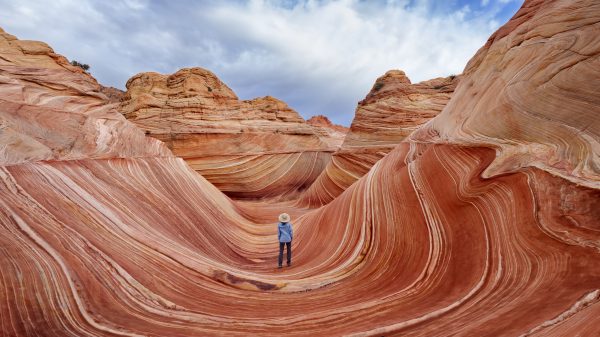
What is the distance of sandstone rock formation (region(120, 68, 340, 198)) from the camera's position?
14758mm

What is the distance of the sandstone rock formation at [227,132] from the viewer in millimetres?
14758

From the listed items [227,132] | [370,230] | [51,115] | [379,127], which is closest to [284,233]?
[370,230]

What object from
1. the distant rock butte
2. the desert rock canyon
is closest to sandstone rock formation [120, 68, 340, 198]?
the distant rock butte

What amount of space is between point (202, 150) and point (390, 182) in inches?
433

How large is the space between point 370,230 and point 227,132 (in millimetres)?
11598

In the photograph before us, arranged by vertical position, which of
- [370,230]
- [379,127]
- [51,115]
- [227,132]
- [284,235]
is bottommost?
[284,235]

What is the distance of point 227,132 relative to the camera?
15.5 meters

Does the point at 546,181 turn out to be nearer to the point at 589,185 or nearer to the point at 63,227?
the point at 589,185

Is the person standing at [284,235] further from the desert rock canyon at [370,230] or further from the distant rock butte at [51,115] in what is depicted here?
the distant rock butte at [51,115]

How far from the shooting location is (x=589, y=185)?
107 inches

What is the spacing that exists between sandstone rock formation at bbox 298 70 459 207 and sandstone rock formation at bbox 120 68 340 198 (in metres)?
2.98

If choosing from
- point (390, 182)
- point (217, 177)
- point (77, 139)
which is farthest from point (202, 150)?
point (390, 182)

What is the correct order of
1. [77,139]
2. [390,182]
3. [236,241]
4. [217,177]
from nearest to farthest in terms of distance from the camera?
1. [390,182]
2. [77,139]
3. [236,241]
4. [217,177]

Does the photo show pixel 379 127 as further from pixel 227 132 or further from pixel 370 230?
pixel 370 230
